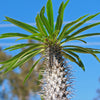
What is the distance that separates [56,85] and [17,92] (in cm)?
893

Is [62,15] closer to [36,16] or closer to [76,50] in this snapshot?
[36,16]

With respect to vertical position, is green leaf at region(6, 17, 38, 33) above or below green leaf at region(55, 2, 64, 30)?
below

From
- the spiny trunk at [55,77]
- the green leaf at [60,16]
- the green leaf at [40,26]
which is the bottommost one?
the spiny trunk at [55,77]

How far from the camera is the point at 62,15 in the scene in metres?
2.67

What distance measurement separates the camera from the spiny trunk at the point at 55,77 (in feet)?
8.18

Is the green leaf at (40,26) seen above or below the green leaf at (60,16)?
below

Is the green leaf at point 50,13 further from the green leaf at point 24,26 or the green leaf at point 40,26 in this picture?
the green leaf at point 24,26

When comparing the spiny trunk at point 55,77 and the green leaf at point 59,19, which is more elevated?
the green leaf at point 59,19

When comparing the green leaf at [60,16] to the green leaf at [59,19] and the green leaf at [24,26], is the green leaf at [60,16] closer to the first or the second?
the green leaf at [59,19]

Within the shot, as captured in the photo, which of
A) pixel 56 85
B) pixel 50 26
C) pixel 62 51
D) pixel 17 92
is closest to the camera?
pixel 56 85

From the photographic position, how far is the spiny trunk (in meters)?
2.49

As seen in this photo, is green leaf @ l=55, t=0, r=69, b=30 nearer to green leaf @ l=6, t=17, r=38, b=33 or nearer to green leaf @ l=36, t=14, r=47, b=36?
green leaf @ l=36, t=14, r=47, b=36

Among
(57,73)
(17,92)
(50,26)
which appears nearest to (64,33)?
(50,26)

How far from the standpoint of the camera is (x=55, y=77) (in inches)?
99.5
